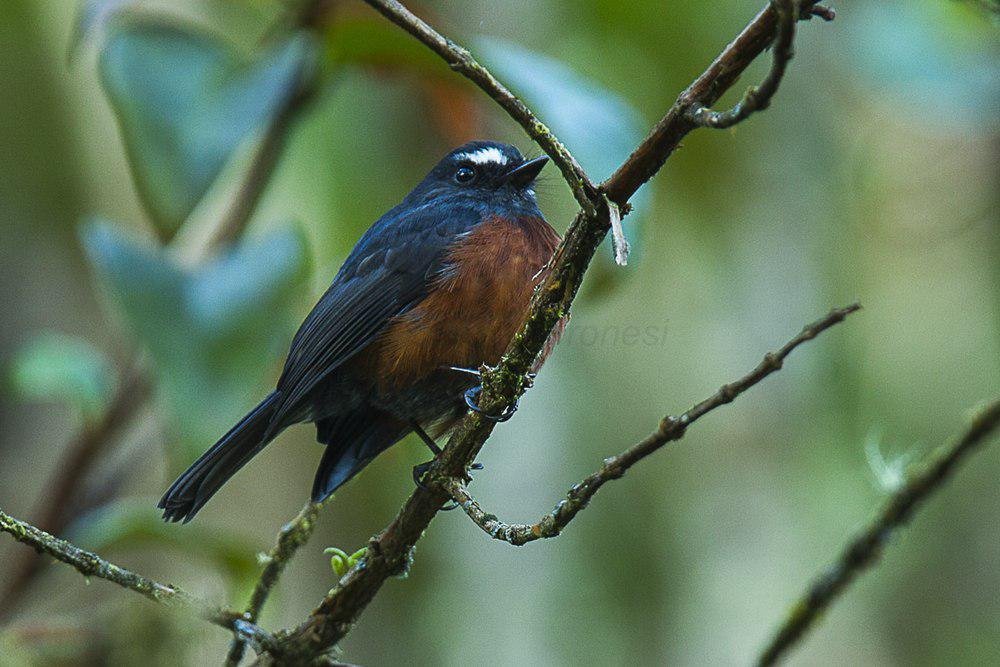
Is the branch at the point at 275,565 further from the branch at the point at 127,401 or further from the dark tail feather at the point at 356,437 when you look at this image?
the branch at the point at 127,401

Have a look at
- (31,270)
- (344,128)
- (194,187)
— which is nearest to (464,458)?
(194,187)

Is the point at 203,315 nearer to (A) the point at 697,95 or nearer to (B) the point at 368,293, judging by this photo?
(B) the point at 368,293

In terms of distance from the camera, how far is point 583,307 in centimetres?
321

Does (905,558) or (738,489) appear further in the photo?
(905,558)

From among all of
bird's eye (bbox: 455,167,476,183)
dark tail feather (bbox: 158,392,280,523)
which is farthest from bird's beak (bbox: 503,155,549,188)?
dark tail feather (bbox: 158,392,280,523)

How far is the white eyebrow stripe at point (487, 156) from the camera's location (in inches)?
153

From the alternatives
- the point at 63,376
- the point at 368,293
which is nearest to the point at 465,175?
the point at 368,293

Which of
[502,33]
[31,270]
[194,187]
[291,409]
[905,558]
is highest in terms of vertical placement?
[502,33]

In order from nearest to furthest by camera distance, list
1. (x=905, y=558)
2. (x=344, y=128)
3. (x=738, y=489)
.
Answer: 1. (x=344, y=128)
2. (x=738, y=489)
3. (x=905, y=558)

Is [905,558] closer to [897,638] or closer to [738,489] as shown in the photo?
[897,638]

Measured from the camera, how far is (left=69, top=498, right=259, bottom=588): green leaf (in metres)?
2.97

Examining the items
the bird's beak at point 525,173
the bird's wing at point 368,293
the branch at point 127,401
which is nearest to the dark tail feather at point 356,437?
the bird's wing at point 368,293

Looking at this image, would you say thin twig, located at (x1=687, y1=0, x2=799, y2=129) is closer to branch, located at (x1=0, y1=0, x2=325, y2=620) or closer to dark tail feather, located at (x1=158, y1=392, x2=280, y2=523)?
dark tail feather, located at (x1=158, y1=392, x2=280, y2=523)

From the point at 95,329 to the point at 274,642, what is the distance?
307 cm
